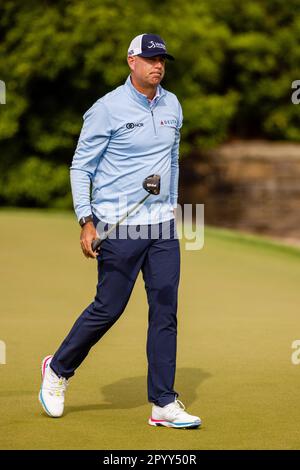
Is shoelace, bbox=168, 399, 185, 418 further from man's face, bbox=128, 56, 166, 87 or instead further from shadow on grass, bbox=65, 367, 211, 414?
man's face, bbox=128, 56, 166, 87

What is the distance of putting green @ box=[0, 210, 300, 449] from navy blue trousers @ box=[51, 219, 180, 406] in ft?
1.01

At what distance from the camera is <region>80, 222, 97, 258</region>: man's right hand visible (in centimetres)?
655

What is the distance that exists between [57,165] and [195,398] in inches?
603

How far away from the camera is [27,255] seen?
13570 millimetres

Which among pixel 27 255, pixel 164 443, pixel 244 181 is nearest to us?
pixel 164 443

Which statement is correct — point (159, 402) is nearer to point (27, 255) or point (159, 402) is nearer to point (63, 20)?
point (27, 255)

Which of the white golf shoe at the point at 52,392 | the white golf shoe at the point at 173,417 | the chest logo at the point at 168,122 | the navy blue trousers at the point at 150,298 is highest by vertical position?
the chest logo at the point at 168,122

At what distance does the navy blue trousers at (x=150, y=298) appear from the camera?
6.66 meters

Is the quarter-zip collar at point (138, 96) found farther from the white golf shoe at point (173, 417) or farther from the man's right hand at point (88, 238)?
the white golf shoe at point (173, 417)

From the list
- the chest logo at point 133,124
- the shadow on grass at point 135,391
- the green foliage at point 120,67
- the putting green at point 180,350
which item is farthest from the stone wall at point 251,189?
the chest logo at point 133,124

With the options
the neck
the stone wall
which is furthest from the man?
the stone wall

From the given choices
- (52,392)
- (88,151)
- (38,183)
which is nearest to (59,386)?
(52,392)

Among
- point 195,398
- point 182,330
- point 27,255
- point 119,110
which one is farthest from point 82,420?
point 27,255

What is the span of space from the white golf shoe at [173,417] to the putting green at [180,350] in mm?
45
